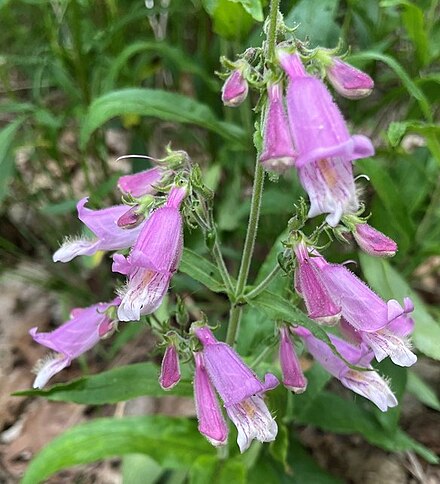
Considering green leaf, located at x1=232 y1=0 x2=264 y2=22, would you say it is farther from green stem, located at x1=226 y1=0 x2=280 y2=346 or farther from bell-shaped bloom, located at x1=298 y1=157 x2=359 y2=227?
bell-shaped bloom, located at x1=298 y1=157 x2=359 y2=227

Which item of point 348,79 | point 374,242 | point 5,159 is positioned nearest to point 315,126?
point 348,79

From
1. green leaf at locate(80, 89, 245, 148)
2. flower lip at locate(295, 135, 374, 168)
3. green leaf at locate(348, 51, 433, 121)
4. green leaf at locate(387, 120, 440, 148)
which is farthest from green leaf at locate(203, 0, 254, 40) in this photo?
flower lip at locate(295, 135, 374, 168)

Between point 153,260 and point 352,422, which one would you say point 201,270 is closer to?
point 153,260

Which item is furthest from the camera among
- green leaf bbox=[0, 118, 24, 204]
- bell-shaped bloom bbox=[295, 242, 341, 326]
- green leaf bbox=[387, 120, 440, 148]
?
green leaf bbox=[0, 118, 24, 204]

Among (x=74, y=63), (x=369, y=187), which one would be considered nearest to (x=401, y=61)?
(x=369, y=187)

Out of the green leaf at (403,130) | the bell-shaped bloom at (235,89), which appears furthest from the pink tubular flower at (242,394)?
the green leaf at (403,130)

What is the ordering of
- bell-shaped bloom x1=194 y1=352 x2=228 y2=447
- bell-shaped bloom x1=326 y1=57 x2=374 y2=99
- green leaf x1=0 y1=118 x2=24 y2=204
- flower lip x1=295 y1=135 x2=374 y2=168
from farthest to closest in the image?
green leaf x1=0 y1=118 x2=24 y2=204, bell-shaped bloom x1=194 y1=352 x2=228 y2=447, bell-shaped bloom x1=326 y1=57 x2=374 y2=99, flower lip x1=295 y1=135 x2=374 y2=168
